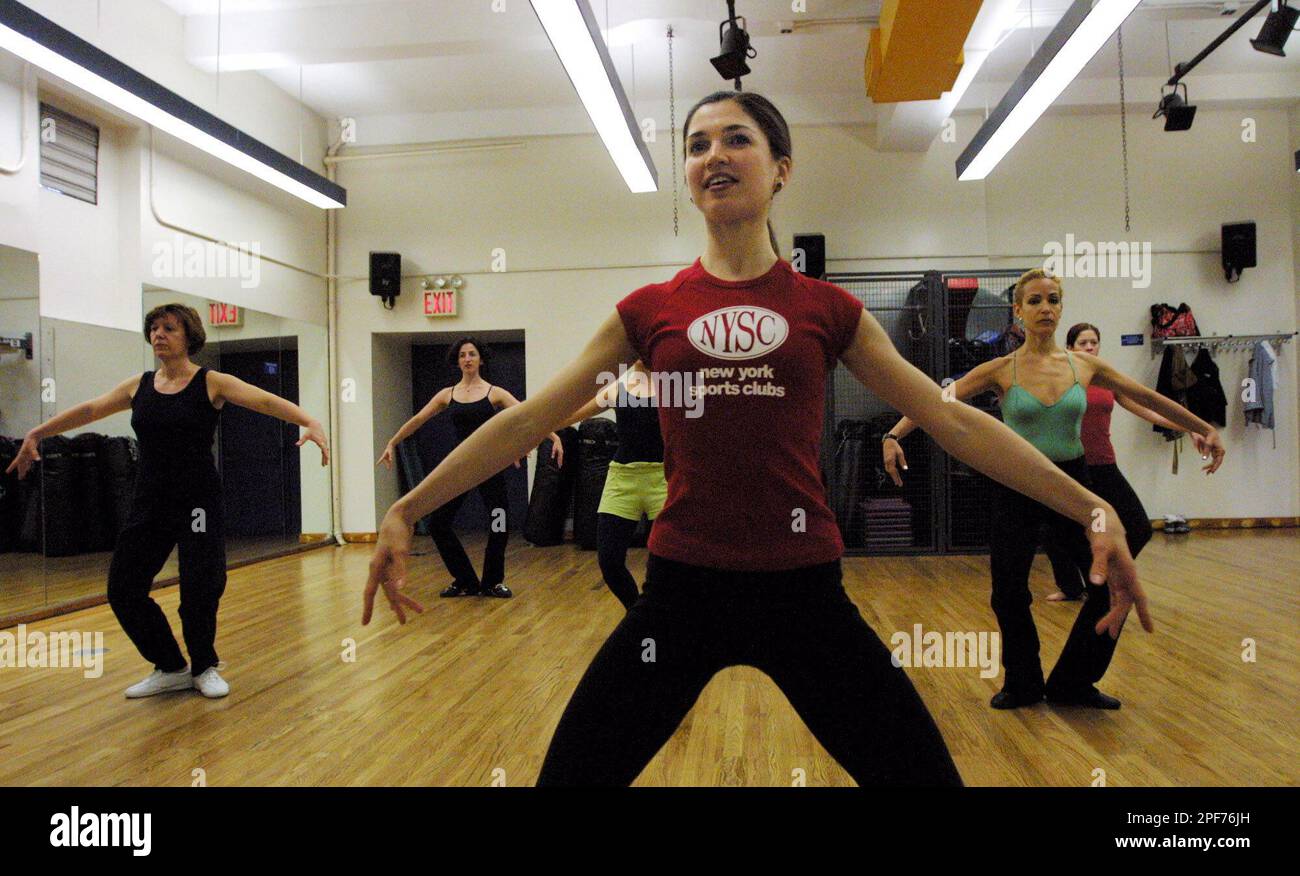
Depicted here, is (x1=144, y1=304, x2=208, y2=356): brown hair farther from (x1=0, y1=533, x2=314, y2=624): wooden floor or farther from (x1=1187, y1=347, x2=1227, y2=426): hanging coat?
(x1=1187, y1=347, x2=1227, y2=426): hanging coat

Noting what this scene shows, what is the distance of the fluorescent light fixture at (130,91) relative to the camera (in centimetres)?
417

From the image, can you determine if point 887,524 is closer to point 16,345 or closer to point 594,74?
point 594,74

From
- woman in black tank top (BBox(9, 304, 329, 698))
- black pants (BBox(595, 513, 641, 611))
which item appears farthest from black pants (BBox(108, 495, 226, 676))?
black pants (BBox(595, 513, 641, 611))

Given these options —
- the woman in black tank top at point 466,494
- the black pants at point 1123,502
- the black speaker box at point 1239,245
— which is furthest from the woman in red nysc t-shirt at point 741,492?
the black speaker box at point 1239,245

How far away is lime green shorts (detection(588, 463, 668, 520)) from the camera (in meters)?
3.48

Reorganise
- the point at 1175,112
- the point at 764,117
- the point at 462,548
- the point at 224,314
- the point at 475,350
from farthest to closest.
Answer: the point at 224,314, the point at 1175,112, the point at 462,548, the point at 475,350, the point at 764,117

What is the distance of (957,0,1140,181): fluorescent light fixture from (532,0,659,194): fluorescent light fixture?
2.75 meters

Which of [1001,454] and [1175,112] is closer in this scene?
[1001,454]

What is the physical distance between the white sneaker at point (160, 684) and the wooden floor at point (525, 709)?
0.15ft

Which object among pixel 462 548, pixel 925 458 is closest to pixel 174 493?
pixel 462 548

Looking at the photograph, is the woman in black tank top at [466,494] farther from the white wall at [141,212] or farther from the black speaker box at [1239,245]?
the black speaker box at [1239,245]

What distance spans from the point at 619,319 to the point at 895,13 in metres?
4.84

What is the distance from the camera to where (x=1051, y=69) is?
502 centimetres

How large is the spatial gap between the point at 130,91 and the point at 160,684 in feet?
12.3
